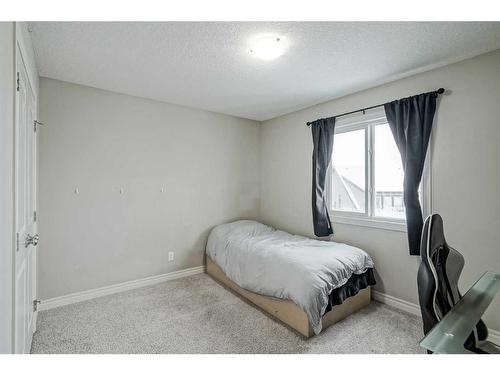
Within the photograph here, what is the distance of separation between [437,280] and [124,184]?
3054 millimetres

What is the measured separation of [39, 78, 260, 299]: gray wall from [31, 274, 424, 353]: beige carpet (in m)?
0.49

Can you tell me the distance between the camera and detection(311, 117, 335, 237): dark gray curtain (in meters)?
3.14

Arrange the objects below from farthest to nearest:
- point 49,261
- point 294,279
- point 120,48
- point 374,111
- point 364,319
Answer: point 374,111 < point 49,261 < point 364,319 < point 294,279 < point 120,48

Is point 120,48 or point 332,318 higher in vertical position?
point 120,48

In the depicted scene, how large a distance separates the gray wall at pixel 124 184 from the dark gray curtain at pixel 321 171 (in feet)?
4.32

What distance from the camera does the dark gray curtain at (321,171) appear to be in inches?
123

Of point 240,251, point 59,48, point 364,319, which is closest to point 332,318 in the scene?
point 364,319

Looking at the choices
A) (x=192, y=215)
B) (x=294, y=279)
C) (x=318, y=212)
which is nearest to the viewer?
(x=294, y=279)

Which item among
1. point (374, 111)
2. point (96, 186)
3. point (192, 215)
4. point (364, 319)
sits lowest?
point (364, 319)

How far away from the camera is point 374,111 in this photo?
2.74m

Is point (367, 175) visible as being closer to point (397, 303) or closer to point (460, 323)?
point (397, 303)

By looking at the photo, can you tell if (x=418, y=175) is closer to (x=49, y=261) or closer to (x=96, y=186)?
(x=96, y=186)

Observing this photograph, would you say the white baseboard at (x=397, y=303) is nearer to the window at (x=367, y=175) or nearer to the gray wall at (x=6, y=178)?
the window at (x=367, y=175)
